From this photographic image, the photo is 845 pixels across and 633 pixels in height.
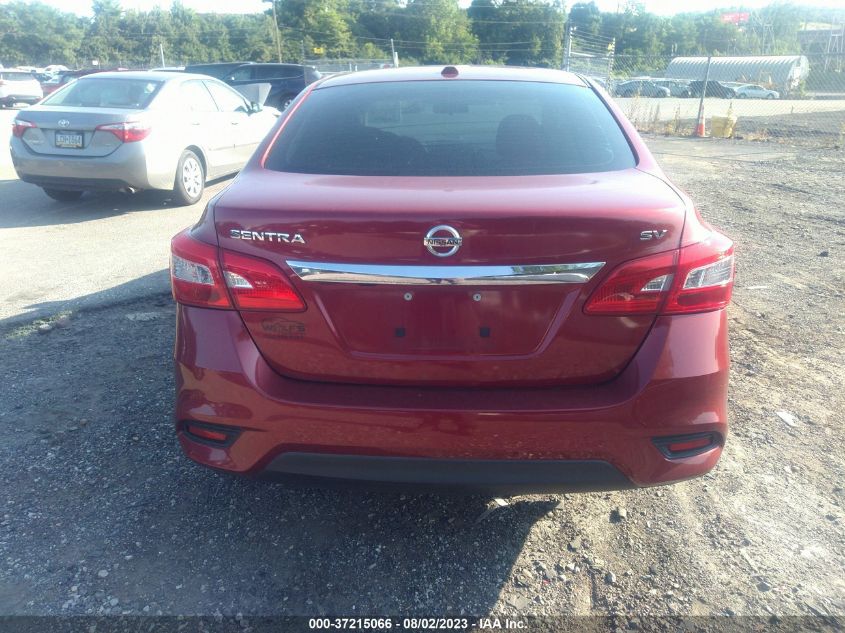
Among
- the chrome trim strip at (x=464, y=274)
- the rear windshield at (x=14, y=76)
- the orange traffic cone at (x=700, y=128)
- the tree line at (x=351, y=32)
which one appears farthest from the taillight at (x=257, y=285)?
the tree line at (x=351, y=32)

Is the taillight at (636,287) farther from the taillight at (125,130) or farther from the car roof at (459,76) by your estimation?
the taillight at (125,130)

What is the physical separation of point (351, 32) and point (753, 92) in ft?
121

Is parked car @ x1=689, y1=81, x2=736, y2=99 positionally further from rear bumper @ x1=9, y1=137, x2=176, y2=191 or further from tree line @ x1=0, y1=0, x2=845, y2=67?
rear bumper @ x1=9, y1=137, x2=176, y2=191

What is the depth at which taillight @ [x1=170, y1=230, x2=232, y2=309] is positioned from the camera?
2.20 m

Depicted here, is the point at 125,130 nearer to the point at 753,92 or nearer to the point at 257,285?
the point at 257,285

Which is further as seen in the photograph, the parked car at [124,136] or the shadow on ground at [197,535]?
the parked car at [124,136]

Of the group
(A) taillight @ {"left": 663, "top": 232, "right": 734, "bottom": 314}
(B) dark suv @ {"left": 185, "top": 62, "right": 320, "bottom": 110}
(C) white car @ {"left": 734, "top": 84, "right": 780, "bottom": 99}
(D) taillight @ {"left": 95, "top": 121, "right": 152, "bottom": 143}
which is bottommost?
(C) white car @ {"left": 734, "top": 84, "right": 780, "bottom": 99}

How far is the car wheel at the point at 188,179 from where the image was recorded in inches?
333

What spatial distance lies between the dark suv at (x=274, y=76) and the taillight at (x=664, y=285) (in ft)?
50.2

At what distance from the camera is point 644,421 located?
2115 mm

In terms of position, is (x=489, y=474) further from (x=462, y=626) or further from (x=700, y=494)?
(x=700, y=494)

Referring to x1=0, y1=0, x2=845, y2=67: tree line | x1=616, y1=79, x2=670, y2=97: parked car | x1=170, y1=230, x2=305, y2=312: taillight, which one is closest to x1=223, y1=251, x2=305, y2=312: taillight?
x1=170, y1=230, x2=305, y2=312: taillight

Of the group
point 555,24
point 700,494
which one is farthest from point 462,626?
point 555,24

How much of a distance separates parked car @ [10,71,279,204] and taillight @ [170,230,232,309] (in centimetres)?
622
